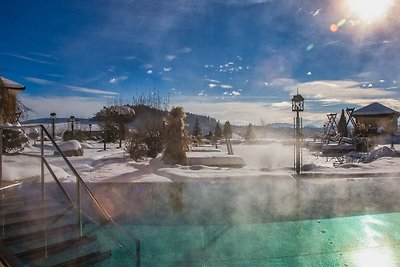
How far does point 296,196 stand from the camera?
7.00 metres

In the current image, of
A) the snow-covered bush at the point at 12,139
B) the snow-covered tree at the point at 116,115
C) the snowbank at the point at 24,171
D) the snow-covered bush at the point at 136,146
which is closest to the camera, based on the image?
the snowbank at the point at 24,171

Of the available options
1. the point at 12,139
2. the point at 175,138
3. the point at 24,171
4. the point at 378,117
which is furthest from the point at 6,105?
the point at 378,117

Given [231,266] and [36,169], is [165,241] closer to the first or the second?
[231,266]

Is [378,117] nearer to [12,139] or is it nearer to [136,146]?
[136,146]

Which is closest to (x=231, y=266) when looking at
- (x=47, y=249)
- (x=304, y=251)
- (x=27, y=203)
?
(x=304, y=251)

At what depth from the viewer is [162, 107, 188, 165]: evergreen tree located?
11602 millimetres

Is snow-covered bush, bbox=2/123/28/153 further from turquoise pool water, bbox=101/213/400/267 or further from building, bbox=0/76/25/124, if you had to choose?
turquoise pool water, bbox=101/213/400/267

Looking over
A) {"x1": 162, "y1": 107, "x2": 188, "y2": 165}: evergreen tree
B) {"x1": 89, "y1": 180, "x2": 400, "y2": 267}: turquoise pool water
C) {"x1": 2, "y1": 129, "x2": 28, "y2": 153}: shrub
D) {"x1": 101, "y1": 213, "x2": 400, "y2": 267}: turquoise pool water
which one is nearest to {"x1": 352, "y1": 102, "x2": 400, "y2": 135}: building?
{"x1": 162, "y1": 107, "x2": 188, "y2": 165}: evergreen tree

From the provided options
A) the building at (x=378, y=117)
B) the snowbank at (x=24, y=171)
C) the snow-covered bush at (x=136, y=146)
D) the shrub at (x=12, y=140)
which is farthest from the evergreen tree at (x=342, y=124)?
the snowbank at (x=24, y=171)

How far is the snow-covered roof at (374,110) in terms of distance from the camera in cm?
3033

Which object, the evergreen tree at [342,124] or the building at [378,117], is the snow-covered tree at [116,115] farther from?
the evergreen tree at [342,124]

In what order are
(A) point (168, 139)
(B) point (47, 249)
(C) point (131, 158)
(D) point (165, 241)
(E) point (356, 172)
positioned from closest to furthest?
1. (B) point (47, 249)
2. (D) point (165, 241)
3. (E) point (356, 172)
4. (A) point (168, 139)
5. (C) point (131, 158)

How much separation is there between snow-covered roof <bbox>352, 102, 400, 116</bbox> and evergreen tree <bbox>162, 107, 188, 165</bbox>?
25.1 metres

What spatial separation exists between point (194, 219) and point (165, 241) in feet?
3.17
